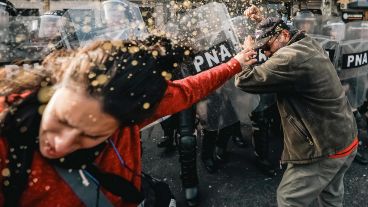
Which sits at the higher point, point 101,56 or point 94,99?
point 101,56

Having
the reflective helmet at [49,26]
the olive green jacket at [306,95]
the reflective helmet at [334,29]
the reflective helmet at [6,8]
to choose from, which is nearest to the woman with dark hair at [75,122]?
the olive green jacket at [306,95]

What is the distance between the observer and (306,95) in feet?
6.89

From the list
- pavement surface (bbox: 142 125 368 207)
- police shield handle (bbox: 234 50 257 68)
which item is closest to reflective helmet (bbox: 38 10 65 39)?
pavement surface (bbox: 142 125 368 207)

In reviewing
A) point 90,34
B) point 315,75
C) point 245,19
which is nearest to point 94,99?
point 315,75

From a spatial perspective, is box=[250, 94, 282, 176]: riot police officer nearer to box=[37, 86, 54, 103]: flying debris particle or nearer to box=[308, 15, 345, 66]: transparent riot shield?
box=[308, 15, 345, 66]: transparent riot shield

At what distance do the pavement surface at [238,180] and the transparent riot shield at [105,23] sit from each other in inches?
67.1

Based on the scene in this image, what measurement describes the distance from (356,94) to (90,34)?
3164mm

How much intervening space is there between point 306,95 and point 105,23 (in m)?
1.96

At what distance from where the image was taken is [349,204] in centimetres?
310

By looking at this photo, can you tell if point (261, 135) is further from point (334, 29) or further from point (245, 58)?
point (245, 58)

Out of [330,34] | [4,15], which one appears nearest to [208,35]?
[330,34]

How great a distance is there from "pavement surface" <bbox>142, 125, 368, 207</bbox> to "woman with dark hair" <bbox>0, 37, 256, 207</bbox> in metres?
2.17

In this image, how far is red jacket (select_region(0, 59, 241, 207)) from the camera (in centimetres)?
110

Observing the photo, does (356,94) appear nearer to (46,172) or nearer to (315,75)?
(315,75)
